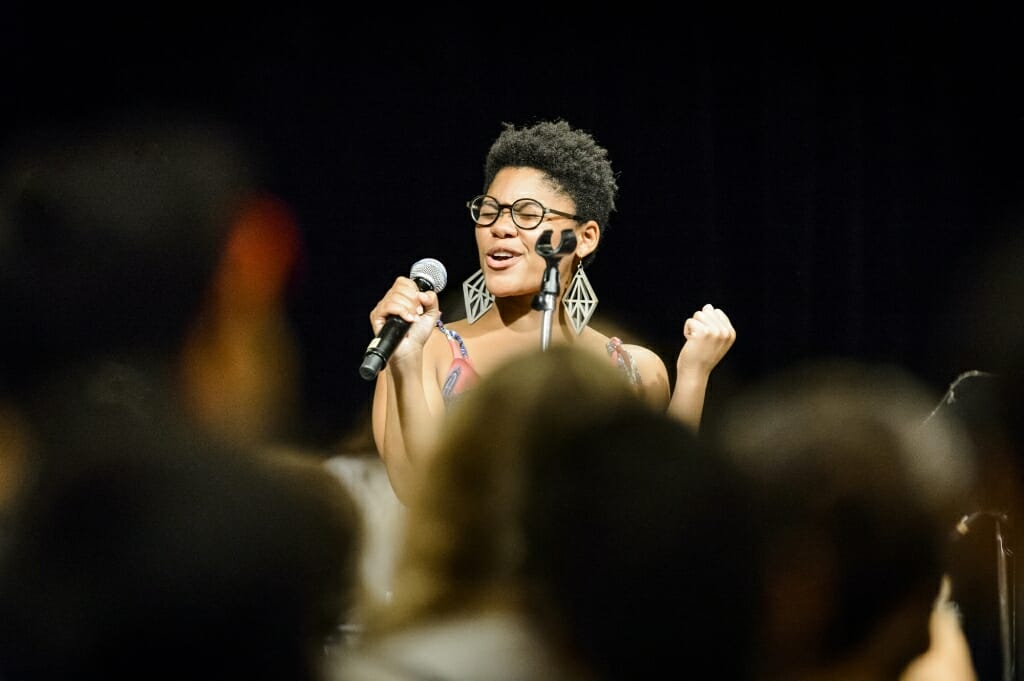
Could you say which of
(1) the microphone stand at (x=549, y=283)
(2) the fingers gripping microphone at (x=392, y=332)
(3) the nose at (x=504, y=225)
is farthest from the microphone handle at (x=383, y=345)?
(3) the nose at (x=504, y=225)

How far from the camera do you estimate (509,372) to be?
79 centimetres

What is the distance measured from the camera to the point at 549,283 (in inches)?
74.7

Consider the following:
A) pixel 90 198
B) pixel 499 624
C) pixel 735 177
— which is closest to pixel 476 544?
pixel 499 624

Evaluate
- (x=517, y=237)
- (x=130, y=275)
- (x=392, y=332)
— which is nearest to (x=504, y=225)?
(x=517, y=237)

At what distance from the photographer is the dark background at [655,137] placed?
2.49 metres

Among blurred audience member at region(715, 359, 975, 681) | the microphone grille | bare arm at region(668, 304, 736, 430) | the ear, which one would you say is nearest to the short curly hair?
the ear

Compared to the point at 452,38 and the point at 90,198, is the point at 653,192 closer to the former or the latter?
the point at 452,38

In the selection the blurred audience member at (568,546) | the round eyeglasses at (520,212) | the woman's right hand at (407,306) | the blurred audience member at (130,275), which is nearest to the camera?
the blurred audience member at (568,546)

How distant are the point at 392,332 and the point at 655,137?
1109 mm

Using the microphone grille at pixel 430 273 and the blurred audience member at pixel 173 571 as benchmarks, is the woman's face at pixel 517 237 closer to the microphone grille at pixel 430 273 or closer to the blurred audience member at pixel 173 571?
the microphone grille at pixel 430 273

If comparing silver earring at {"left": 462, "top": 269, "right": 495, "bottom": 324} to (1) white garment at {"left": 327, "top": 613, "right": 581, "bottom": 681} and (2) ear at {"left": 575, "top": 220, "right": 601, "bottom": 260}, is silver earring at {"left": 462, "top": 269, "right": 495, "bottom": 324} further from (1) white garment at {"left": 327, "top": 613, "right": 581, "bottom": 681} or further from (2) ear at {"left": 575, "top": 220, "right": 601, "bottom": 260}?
(1) white garment at {"left": 327, "top": 613, "right": 581, "bottom": 681}

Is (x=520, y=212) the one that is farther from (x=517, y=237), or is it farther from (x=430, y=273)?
(x=430, y=273)

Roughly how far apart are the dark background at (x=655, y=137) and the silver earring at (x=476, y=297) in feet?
0.34

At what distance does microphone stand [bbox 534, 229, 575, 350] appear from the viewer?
1.86 m
